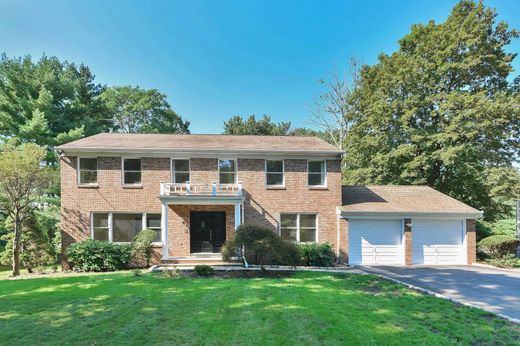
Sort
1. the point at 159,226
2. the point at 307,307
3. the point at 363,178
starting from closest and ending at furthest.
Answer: the point at 307,307 → the point at 159,226 → the point at 363,178

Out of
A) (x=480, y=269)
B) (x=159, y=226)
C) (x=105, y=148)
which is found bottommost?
(x=480, y=269)

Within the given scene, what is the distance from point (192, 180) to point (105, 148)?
15.7 ft

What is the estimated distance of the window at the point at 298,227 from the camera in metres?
15.2

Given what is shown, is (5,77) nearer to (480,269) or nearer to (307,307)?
(307,307)

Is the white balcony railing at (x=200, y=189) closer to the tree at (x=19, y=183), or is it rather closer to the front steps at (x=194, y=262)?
the front steps at (x=194, y=262)

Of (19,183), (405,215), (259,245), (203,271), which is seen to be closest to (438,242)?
(405,215)

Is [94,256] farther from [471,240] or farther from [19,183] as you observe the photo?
[471,240]

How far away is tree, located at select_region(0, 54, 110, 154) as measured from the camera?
2302 centimetres

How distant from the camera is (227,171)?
15.6 meters

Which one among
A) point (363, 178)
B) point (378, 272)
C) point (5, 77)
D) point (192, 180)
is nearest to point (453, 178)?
point (363, 178)

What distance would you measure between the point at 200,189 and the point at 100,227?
5.72 m

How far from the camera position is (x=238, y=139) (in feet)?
58.0

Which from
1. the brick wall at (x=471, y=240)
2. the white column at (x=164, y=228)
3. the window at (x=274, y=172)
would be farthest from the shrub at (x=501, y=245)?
the white column at (x=164, y=228)

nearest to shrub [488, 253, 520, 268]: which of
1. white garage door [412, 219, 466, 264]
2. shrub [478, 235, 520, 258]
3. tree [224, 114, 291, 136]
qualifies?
shrub [478, 235, 520, 258]
